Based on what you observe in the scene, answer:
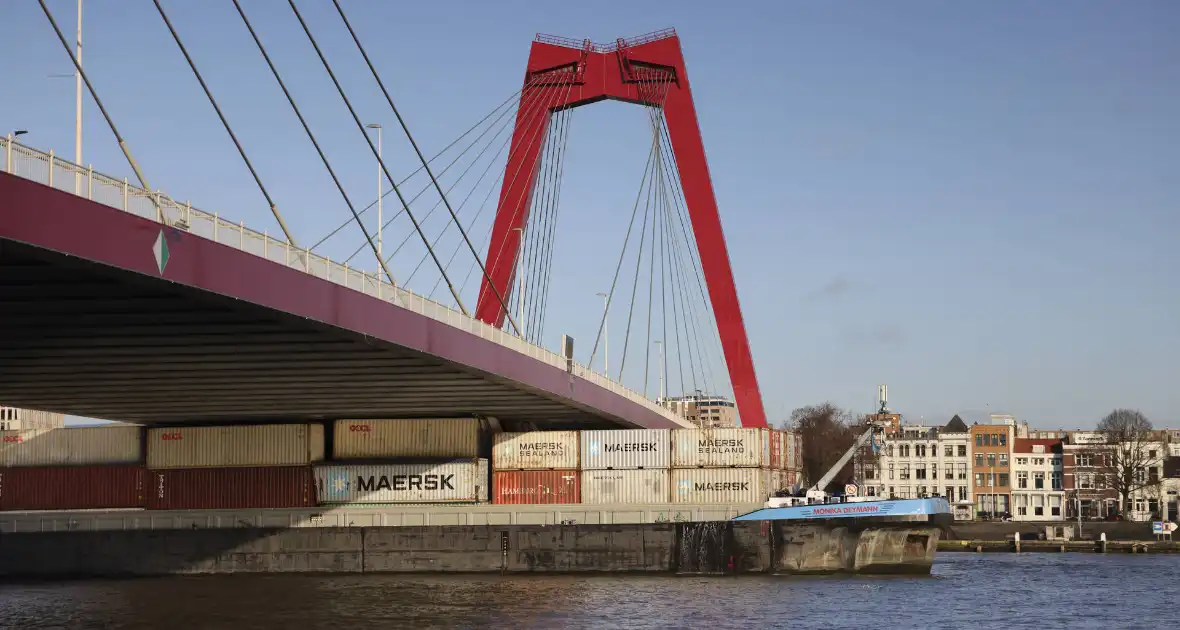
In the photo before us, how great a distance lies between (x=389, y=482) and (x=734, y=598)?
801 inches

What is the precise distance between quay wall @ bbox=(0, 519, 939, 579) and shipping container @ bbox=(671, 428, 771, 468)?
3.37 meters

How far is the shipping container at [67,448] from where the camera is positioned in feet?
203

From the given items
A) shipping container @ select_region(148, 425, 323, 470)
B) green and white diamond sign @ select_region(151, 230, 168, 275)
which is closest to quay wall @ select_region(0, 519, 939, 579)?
shipping container @ select_region(148, 425, 323, 470)

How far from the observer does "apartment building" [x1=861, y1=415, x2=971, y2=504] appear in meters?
132

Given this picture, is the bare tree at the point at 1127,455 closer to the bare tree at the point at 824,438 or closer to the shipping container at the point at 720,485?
the bare tree at the point at 824,438

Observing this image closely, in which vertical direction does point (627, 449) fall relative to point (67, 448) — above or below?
below

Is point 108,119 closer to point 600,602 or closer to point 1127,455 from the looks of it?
point 600,602

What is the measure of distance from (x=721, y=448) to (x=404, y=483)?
13.4 m

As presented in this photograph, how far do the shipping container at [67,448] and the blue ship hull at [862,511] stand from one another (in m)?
27.5

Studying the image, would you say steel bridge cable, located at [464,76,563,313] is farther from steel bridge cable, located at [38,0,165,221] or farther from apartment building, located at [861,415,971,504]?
apartment building, located at [861,415,971,504]

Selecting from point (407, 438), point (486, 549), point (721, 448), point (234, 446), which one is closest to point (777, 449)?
point (721, 448)

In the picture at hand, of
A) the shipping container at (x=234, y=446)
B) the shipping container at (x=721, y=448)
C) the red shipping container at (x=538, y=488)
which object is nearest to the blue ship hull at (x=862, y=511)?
the shipping container at (x=721, y=448)

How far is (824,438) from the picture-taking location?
142625 millimetres

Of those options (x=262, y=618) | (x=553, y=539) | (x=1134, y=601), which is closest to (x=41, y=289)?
(x=262, y=618)
